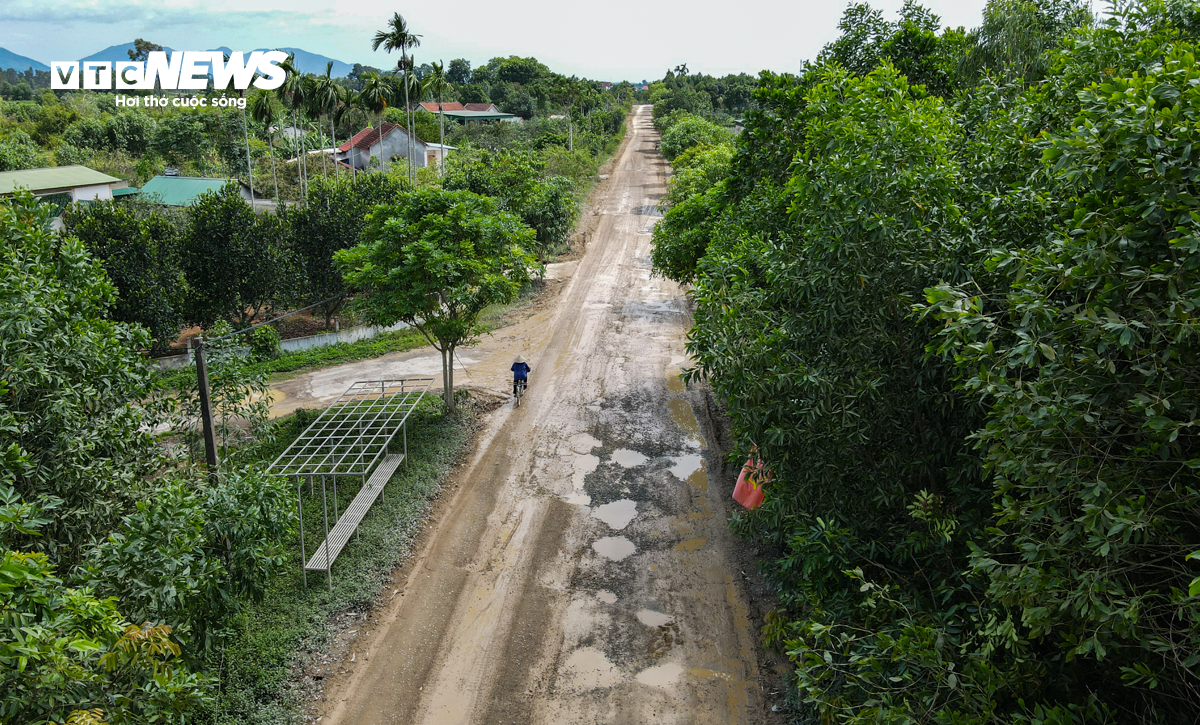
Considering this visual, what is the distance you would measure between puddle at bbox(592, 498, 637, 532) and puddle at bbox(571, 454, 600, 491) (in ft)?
2.97

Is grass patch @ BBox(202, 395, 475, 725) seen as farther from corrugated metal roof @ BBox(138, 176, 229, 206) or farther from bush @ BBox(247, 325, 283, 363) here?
corrugated metal roof @ BBox(138, 176, 229, 206)

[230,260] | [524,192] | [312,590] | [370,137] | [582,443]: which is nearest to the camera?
[312,590]

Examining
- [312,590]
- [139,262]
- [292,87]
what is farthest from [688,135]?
[312,590]

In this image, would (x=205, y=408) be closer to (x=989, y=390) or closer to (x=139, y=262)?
(x=989, y=390)

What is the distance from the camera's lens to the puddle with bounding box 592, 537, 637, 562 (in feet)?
41.7

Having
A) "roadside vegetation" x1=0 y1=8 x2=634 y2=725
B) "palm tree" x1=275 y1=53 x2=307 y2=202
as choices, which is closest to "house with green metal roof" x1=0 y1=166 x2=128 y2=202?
"palm tree" x1=275 y1=53 x2=307 y2=202

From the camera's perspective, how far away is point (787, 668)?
10055mm

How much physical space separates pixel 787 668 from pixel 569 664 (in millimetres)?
3039

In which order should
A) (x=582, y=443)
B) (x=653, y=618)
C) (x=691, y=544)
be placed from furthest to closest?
(x=582, y=443), (x=691, y=544), (x=653, y=618)

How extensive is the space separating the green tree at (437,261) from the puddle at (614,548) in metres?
6.30

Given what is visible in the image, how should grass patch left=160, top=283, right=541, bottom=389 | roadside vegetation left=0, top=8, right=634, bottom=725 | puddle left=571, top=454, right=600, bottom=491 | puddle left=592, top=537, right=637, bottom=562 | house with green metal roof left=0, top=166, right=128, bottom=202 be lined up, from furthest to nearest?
house with green metal roof left=0, top=166, right=128, bottom=202
grass patch left=160, top=283, right=541, bottom=389
puddle left=571, top=454, right=600, bottom=491
puddle left=592, top=537, right=637, bottom=562
roadside vegetation left=0, top=8, right=634, bottom=725

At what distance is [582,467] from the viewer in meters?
15.8

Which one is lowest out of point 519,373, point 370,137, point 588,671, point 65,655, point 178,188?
point 588,671

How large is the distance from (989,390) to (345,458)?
11.7m
